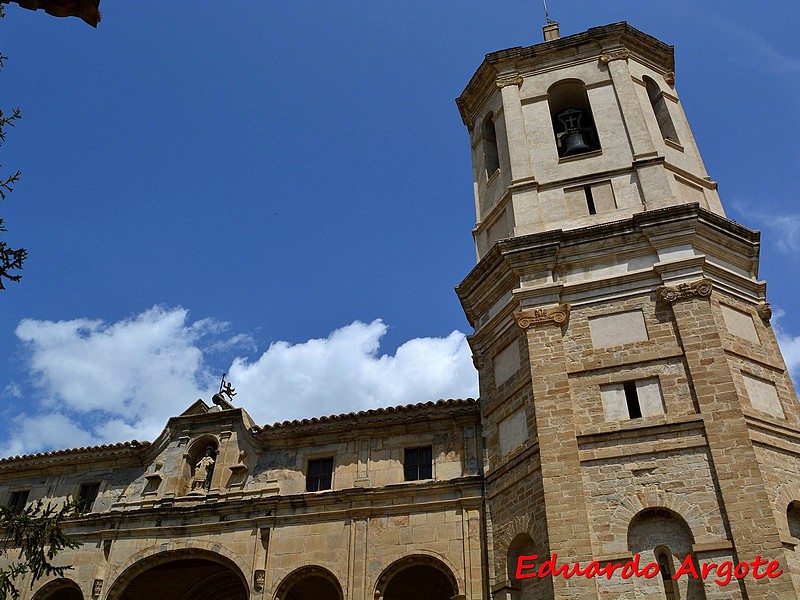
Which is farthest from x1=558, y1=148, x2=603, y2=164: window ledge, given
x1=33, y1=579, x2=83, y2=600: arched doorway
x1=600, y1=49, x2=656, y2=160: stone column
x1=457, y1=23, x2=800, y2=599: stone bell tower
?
x1=33, y1=579, x2=83, y2=600: arched doorway

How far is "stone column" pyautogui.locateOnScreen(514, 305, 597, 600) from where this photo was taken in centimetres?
1234

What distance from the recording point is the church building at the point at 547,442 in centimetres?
1249

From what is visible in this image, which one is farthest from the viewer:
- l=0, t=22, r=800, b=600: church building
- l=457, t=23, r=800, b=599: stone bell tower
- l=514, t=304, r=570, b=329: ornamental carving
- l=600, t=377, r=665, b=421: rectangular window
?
l=514, t=304, r=570, b=329: ornamental carving

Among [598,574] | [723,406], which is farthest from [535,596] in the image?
[723,406]

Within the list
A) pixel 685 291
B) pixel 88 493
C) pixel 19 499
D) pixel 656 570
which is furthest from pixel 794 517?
pixel 19 499

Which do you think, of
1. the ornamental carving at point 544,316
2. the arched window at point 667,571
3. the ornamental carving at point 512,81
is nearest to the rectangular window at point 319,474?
the ornamental carving at point 544,316

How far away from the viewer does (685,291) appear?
14617 mm

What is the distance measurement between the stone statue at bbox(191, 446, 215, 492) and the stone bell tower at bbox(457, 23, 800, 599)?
7388mm

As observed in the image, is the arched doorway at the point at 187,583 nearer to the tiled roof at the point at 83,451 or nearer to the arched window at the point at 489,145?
the tiled roof at the point at 83,451

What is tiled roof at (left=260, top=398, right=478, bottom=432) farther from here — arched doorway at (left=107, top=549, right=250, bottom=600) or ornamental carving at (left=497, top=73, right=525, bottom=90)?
ornamental carving at (left=497, top=73, right=525, bottom=90)

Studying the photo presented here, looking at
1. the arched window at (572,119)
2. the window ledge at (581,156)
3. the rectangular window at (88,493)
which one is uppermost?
the arched window at (572,119)

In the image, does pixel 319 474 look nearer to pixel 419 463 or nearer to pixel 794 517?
pixel 419 463

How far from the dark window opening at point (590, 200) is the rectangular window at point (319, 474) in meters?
8.83

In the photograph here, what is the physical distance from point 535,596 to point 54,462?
13.8m
